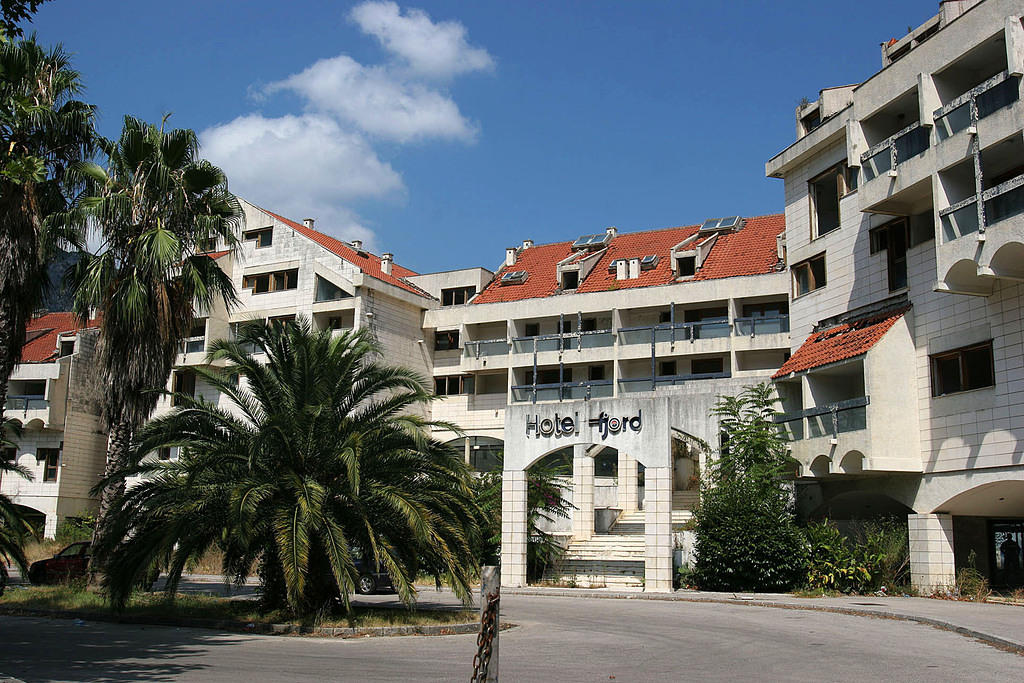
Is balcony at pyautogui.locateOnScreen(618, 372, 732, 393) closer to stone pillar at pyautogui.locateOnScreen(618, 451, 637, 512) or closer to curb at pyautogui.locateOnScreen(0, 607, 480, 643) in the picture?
stone pillar at pyautogui.locateOnScreen(618, 451, 637, 512)

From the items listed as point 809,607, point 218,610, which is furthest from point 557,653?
point 809,607

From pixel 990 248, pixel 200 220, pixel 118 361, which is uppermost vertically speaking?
pixel 200 220

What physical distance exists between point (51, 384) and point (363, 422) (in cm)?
3779

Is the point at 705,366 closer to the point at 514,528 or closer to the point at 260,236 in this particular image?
the point at 514,528

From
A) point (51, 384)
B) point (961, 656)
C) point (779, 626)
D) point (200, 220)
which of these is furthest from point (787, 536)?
point (51, 384)

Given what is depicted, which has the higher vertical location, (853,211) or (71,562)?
(853,211)

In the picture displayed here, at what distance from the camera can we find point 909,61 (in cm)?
2575

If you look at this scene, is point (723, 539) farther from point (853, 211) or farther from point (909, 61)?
point (909, 61)

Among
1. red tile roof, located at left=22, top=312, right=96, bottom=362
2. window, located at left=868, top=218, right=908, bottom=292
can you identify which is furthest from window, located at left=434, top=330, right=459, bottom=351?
window, located at left=868, top=218, right=908, bottom=292

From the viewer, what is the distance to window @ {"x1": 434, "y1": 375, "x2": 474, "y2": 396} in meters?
50.1

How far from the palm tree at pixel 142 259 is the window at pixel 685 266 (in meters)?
24.5

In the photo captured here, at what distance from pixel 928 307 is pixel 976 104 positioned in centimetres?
541

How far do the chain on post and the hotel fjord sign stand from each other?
74.6ft

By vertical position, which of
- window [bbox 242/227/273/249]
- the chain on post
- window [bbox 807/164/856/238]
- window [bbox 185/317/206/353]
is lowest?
the chain on post
